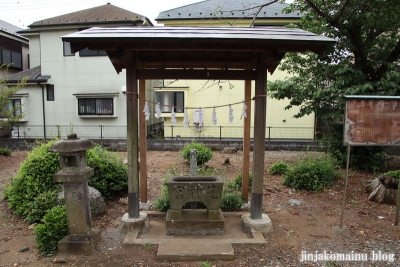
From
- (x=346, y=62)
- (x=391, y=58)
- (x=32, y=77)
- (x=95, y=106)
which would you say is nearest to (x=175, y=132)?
(x=95, y=106)

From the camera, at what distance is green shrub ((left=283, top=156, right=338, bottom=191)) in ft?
22.6

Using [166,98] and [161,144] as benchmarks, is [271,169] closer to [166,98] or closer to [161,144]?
[161,144]

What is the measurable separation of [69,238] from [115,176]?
2.49m

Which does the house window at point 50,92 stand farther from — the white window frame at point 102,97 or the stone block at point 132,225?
the stone block at point 132,225

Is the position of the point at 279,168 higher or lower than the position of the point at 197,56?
lower

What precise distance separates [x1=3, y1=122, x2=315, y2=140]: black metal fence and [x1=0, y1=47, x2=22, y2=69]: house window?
5.36 meters

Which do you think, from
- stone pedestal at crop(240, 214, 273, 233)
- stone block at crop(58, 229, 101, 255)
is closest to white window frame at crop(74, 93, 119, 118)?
stone block at crop(58, 229, 101, 255)

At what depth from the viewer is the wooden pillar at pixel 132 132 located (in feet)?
14.6

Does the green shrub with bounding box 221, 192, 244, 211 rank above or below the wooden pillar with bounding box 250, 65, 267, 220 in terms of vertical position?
below

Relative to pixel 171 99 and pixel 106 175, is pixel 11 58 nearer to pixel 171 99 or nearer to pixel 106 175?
pixel 171 99

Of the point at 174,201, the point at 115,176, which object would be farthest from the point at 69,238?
the point at 115,176

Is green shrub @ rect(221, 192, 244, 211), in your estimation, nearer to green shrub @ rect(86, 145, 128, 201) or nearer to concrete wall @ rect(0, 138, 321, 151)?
green shrub @ rect(86, 145, 128, 201)

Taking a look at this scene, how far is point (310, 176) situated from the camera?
6.97m

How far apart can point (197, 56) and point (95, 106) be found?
12.7m
